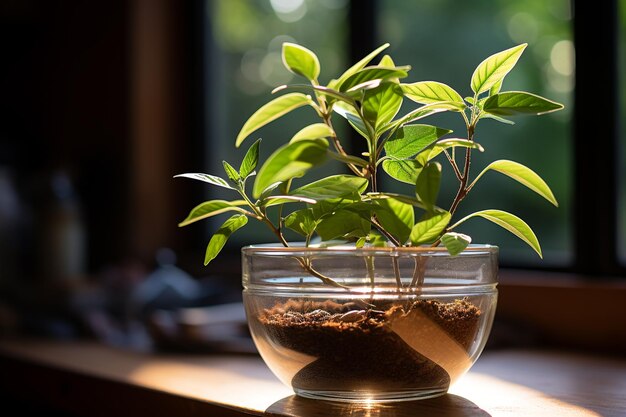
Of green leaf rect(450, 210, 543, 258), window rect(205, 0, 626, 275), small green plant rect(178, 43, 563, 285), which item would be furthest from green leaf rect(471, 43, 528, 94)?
window rect(205, 0, 626, 275)

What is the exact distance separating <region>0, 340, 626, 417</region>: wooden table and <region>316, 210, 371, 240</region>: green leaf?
0.48ft

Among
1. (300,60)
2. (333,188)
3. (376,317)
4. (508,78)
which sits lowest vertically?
(376,317)

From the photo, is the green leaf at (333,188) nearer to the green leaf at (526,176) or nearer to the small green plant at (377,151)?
the small green plant at (377,151)

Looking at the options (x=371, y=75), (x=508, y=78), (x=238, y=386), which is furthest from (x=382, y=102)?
(x=508, y=78)

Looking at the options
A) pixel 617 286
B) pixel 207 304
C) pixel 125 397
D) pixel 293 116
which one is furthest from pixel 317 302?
pixel 293 116

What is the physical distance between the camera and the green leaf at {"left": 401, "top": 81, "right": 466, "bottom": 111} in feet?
2.21

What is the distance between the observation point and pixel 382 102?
2.11 ft

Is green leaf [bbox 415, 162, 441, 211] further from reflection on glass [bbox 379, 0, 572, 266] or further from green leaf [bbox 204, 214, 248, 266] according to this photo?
reflection on glass [bbox 379, 0, 572, 266]

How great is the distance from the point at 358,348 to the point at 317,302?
0.18ft

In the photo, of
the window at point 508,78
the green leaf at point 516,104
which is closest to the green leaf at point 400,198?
the green leaf at point 516,104

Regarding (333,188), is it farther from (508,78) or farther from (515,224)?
(508,78)

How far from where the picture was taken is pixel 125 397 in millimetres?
896

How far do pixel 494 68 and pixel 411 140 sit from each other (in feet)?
0.30

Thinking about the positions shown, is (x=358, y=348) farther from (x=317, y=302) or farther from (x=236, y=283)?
(x=236, y=283)
